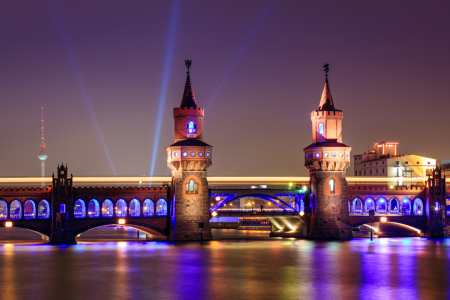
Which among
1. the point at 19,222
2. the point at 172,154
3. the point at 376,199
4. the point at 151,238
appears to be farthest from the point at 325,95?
the point at 19,222

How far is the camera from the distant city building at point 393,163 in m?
166

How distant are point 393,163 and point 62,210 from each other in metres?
94.2

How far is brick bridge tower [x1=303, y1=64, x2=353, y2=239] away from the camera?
10619 cm

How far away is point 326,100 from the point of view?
4336 inches

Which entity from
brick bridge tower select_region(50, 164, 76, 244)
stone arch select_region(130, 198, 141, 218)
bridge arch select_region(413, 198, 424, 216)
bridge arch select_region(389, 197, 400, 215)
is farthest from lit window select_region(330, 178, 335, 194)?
brick bridge tower select_region(50, 164, 76, 244)

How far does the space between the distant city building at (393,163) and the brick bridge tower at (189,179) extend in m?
67.6

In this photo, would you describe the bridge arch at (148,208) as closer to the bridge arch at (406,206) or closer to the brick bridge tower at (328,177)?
the brick bridge tower at (328,177)

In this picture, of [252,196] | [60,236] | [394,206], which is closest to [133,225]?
[60,236]

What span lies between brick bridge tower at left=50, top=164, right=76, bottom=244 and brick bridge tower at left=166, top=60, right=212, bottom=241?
589 inches

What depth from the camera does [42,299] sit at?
4053cm

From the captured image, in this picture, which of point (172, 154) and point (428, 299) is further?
point (172, 154)

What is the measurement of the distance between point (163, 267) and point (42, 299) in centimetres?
1914

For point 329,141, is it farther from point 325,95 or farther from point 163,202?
point 163,202

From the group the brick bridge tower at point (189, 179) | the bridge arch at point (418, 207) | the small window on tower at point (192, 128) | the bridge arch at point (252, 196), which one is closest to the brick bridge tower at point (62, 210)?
the brick bridge tower at point (189, 179)
